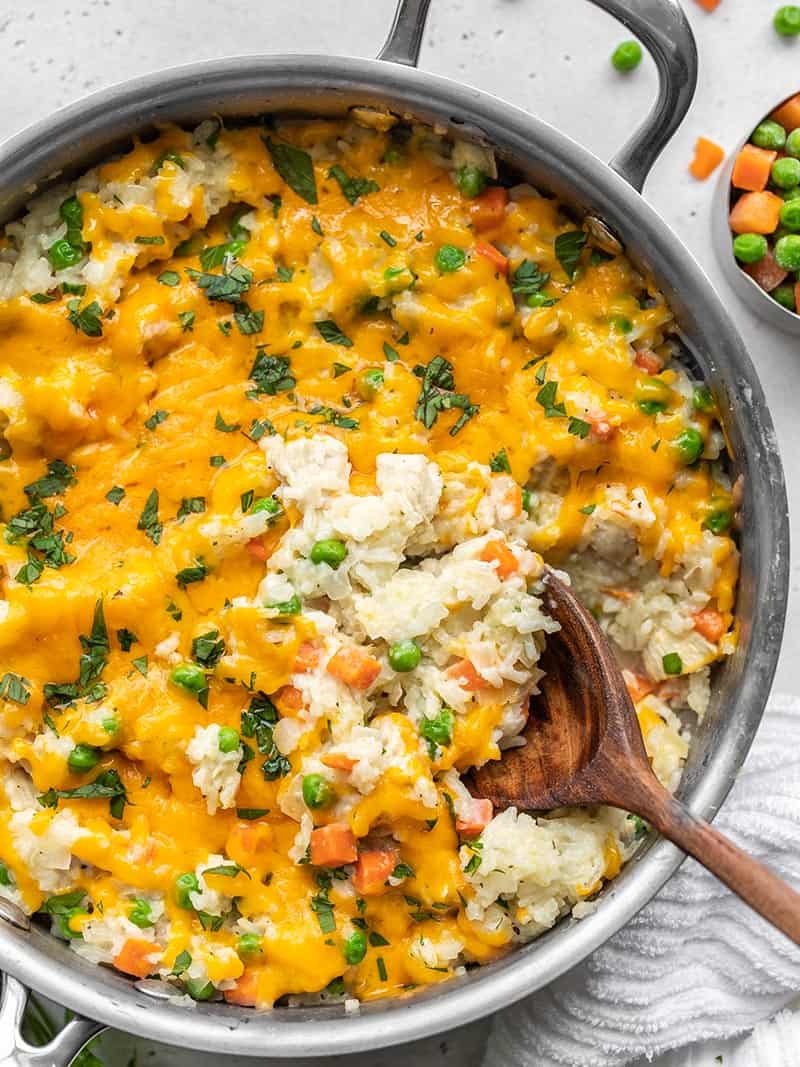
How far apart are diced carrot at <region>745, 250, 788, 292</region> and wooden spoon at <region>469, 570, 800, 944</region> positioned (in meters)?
1.48

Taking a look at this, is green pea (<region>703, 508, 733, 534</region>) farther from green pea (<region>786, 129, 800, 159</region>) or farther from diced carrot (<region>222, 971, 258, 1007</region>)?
diced carrot (<region>222, 971, 258, 1007</region>)

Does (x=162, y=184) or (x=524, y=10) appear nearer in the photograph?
(x=162, y=184)

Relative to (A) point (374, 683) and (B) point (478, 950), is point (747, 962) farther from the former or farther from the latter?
(A) point (374, 683)

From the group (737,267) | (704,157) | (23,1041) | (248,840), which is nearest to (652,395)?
(737,267)

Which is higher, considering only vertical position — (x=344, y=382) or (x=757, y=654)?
(x=344, y=382)

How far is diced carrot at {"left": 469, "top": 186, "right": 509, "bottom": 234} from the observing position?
370 centimetres

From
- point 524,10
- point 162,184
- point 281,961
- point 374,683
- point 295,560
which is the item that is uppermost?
point 524,10

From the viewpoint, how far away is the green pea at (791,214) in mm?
4195

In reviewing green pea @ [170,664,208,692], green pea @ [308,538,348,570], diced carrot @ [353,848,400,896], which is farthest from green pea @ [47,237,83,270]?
diced carrot @ [353,848,400,896]

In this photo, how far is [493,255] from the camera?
3666 millimetres

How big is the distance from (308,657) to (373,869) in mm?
655

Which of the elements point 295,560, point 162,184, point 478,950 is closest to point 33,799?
point 295,560

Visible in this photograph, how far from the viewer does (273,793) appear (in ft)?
11.6

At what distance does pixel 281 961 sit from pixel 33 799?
2.89 feet
